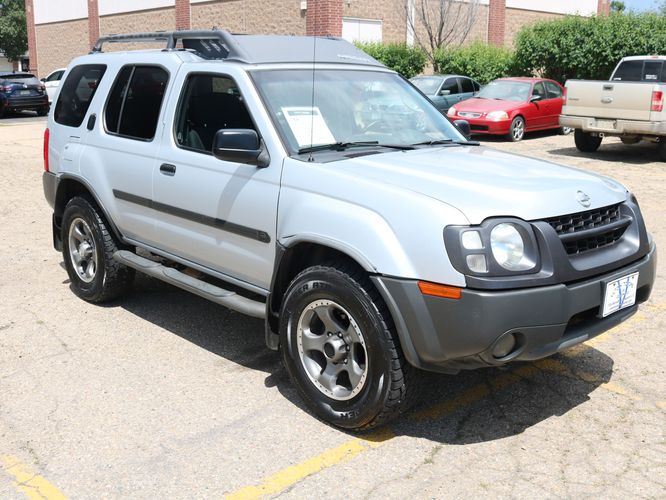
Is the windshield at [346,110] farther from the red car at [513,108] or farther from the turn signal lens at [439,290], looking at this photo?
the red car at [513,108]

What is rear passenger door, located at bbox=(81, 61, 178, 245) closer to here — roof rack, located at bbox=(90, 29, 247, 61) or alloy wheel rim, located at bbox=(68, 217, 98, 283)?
roof rack, located at bbox=(90, 29, 247, 61)

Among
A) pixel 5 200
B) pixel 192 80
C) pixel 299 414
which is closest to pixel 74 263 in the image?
pixel 192 80

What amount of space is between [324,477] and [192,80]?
2768 millimetres

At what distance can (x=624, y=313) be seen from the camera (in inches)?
157

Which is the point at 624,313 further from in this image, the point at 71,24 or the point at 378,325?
the point at 71,24

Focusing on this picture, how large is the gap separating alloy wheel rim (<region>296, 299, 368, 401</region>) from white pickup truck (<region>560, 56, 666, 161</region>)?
11566mm

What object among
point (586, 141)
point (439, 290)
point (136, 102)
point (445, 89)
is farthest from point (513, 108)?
point (439, 290)

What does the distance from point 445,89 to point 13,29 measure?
155 ft

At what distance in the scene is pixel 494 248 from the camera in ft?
11.4

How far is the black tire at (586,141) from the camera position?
1580cm

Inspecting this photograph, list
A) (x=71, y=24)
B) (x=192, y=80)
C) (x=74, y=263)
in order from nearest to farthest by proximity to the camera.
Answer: (x=192, y=80)
(x=74, y=263)
(x=71, y=24)

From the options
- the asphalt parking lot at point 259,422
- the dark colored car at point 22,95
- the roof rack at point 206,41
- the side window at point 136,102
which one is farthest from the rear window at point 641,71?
the dark colored car at point 22,95

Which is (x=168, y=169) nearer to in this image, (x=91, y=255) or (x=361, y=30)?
(x=91, y=255)

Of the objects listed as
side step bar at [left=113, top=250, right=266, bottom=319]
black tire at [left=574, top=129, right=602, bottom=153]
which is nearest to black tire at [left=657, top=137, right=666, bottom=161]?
black tire at [left=574, top=129, right=602, bottom=153]
